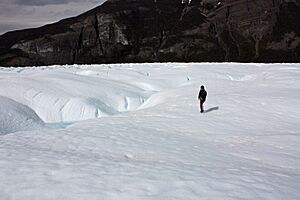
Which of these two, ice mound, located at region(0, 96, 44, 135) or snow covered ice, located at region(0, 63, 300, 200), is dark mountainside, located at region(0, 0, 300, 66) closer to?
snow covered ice, located at region(0, 63, 300, 200)

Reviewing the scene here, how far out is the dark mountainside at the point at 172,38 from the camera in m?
130

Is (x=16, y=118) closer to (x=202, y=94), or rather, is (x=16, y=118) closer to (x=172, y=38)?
(x=202, y=94)

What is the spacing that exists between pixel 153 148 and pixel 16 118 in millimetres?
10519

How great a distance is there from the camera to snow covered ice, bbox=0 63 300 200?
502 centimetres

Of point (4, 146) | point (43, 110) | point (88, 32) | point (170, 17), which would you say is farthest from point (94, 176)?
point (170, 17)

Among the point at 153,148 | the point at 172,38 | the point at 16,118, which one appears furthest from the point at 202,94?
the point at 172,38

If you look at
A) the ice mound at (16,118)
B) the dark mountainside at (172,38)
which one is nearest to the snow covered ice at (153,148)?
the ice mound at (16,118)

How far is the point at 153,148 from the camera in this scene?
8.40m

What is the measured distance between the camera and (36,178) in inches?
213

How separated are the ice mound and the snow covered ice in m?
0.06

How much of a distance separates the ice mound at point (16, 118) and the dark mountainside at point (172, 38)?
114 metres

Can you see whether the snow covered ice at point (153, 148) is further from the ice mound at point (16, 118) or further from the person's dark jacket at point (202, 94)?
the person's dark jacket at point (202, 94)

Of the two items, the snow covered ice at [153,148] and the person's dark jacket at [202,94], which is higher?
the person's dark jacket at [202,94]

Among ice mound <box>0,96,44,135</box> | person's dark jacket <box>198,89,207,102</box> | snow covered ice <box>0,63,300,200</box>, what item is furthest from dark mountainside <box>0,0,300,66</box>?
person's dark jacket <box>198,89,207,102</box>
